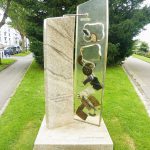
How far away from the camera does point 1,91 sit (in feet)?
46.9

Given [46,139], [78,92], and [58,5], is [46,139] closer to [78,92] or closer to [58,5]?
[78,92]

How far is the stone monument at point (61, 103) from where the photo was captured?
6.12m

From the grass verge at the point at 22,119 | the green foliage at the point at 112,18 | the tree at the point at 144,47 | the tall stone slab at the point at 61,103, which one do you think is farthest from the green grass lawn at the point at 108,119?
the tree at the point at 144,47

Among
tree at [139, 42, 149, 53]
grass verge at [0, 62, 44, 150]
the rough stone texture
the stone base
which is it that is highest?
the rough stone texture

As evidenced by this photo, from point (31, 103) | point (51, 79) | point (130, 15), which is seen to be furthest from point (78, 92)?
point (130, 15)

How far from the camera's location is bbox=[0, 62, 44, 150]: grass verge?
7.09 m

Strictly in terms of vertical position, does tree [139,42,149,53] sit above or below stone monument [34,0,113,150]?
below

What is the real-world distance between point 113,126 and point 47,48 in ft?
9.98

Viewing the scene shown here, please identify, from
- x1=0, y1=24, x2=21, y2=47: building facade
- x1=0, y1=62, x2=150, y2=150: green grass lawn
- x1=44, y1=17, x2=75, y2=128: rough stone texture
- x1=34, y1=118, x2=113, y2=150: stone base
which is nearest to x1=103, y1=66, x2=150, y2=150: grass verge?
x1=0, y1=62, x2=150, y2=150: green grass lawn

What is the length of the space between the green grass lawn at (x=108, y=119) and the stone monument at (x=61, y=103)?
692 millimetres

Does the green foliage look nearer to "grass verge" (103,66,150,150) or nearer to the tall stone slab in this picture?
"grass verge" (103,66,150,150)

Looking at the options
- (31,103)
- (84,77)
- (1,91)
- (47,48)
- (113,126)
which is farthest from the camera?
(1,91)

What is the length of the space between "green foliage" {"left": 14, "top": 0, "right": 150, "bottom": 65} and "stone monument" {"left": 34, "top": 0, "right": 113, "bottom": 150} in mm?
12851

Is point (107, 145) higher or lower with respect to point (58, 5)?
lower
